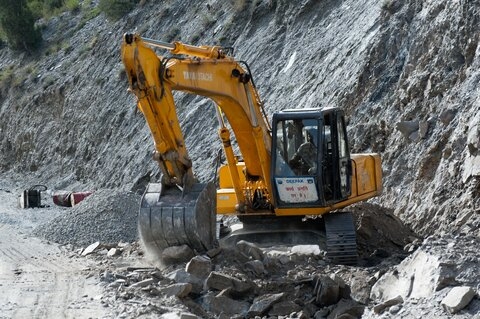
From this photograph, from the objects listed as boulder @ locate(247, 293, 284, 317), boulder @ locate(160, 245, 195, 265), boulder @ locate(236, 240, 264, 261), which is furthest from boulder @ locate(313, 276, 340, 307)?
boulder @ locate(160, 245, 195, 265)

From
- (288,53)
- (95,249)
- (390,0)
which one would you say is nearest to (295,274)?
(95,249)

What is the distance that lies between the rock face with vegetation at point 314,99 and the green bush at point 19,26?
3.14 ft

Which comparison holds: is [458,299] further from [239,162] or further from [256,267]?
[239,162]

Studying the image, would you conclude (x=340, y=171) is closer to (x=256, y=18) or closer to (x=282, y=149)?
(x=282, y=149)

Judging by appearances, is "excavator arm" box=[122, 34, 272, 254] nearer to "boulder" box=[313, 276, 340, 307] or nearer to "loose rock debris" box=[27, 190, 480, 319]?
"loose rock debris" box=[27, 190, 480, 319]

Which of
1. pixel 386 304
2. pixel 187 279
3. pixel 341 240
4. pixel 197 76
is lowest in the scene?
pixel 341 240

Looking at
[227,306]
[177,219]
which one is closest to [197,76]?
[177,219]

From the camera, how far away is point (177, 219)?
13609 mm

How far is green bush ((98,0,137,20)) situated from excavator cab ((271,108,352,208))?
23269 mm

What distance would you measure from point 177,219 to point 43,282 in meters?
1.94

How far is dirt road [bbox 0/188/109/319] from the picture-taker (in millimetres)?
11008

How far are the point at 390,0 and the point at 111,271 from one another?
11090 millimetres

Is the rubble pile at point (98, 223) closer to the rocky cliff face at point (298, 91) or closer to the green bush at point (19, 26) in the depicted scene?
the rocky cliff face at point (298, 91)

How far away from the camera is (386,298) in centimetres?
1122
